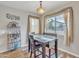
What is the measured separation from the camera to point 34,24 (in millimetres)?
2170

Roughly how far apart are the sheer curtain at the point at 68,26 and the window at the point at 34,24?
2.24 feet

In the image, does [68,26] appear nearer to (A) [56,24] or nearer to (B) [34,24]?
(A) [56,24]

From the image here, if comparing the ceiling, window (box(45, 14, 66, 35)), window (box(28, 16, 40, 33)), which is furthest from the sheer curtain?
window (box(28, 16, 40, 33))

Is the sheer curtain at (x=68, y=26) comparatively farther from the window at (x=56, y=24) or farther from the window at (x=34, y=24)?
the window at (x=34, y=24)

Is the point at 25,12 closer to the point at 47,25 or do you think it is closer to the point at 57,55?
the point at 47,25

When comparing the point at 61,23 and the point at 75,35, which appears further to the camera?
the point at 75,35

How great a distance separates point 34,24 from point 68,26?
0.84m

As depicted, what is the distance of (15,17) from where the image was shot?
7.25ft

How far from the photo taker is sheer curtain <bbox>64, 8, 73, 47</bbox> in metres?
2.08

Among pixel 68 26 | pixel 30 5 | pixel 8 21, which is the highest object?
pixel 30 5

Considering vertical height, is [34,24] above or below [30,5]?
below

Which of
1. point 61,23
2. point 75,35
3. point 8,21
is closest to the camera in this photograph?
point 61,23

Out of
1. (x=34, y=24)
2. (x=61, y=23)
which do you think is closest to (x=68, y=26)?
(x=61, y=23)

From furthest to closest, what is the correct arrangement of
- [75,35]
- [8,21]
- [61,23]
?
[8,21] → [75,35] → [61,23]
